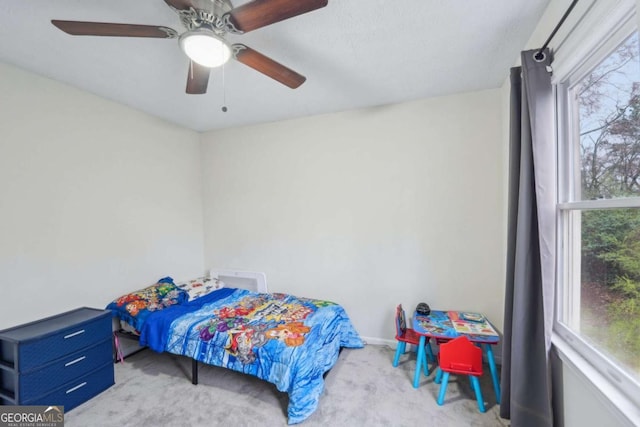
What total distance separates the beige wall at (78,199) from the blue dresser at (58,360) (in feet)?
0.86

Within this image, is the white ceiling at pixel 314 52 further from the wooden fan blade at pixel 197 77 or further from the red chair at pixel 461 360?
the red chair at pixel 461 360

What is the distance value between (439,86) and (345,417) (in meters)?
2.74

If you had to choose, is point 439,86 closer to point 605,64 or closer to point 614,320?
point 605,64

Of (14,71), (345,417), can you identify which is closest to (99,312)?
(14,71)

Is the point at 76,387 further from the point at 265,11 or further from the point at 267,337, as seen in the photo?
the point at 265,11

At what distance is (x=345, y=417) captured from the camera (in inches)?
72.5

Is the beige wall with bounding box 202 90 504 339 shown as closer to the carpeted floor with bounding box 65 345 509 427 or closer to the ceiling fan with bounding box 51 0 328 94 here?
the carpeted floor with bounding box 65 345 509 427

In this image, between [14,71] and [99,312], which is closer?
[14,71]

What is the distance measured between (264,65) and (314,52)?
1.61 ft

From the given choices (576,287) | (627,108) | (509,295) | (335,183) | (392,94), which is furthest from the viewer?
(335,183)

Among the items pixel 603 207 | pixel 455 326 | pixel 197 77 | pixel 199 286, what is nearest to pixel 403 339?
pixel 455 326

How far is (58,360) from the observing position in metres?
1.91

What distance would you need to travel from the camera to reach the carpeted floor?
182cm

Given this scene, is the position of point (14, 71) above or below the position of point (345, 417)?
above
